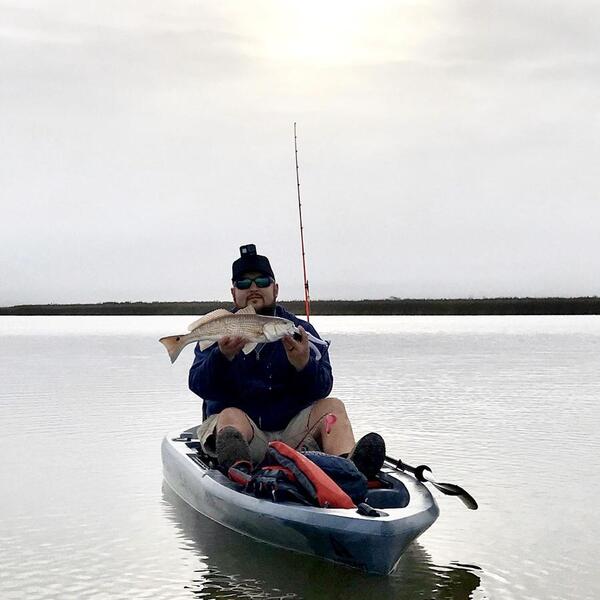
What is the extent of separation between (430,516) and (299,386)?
1.69 m

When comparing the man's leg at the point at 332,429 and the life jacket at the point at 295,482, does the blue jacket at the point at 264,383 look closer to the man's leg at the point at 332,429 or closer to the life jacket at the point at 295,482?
the man's leg at the point at 332,429

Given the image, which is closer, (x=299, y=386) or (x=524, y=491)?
(x=299, y=386)

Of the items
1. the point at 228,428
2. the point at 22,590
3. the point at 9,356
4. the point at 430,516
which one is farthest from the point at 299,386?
the point at 9,356

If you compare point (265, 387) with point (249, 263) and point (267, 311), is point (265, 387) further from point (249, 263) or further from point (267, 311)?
point (249, 263)

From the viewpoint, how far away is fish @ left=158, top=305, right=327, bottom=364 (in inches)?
259

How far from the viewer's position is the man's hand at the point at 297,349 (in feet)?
22.5

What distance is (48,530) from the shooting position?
24.1 ft

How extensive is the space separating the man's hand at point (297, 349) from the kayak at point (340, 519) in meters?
0.91

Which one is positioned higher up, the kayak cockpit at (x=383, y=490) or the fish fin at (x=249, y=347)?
the fish fin at (x=249, y=347)

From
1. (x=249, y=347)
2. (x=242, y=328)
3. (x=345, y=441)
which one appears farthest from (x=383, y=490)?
(x=242, y=328)

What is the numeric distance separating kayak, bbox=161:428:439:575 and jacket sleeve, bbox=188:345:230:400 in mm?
551

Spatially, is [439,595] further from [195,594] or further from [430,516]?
[195,594]

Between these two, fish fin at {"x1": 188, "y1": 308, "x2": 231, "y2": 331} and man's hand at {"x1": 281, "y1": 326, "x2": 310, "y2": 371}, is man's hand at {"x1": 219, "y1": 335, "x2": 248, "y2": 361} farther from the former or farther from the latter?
man's hand at {"x1": 281, "y1": 326, "x2": 310, "y2": 371}

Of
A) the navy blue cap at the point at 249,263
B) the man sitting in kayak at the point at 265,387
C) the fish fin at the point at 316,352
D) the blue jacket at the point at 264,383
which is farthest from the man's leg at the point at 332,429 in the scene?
the navy blue cap at the point at 249,263
